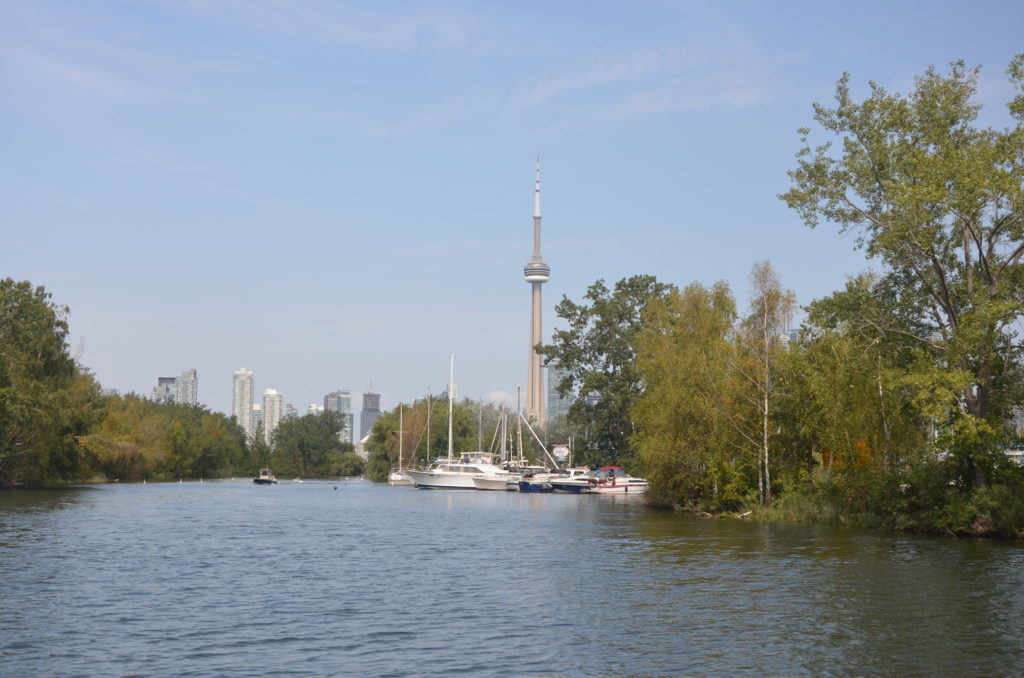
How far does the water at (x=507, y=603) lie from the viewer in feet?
61.1

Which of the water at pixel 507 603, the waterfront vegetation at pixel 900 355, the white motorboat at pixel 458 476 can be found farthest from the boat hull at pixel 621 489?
the water at pixel 507 603

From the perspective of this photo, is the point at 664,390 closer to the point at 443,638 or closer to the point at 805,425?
the point at 805,425

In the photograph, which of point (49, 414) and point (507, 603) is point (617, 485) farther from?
point (507, 603)

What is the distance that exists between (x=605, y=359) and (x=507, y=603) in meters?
82.7

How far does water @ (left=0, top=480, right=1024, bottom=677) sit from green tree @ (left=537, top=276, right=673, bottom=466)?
189 ft

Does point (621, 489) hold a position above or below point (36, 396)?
below

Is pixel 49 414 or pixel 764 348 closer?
pixel 764 348

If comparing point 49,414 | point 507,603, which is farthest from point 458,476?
point 507,603

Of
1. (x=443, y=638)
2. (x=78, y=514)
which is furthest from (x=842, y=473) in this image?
(x=78, y=514)

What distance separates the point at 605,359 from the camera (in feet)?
353

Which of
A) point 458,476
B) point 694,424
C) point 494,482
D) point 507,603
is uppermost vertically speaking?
point 694,424

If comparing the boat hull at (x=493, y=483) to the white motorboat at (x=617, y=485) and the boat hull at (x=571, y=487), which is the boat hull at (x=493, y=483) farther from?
the white motorboat at (x=617, y=485)

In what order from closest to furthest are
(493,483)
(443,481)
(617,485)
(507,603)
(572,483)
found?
(507,603), (617,485), (572,483), (493,483), (443,481)

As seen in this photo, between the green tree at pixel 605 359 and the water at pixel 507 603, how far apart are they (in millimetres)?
57721
